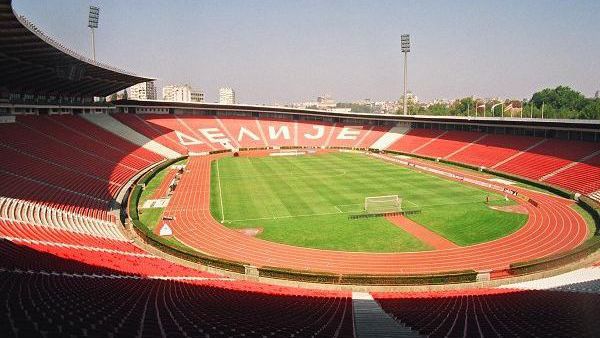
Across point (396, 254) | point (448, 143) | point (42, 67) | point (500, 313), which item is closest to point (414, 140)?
point (448, 143)

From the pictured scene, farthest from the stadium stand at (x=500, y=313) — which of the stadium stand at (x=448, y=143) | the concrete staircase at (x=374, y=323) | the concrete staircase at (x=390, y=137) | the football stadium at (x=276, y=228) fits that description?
the concrete staircase at (x=390, y=137)

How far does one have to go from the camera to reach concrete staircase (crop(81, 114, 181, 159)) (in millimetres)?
58281

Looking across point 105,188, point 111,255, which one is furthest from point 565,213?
point 105,188

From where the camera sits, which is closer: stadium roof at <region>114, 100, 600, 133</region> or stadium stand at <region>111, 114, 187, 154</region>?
stadium roof at <region>114, 100, 600, 133</region>

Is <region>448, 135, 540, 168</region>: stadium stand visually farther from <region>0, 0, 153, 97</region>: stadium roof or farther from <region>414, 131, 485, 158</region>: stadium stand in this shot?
<region>0, 0, 153, 97</region>: stadium roof

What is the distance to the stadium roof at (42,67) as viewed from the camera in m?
25.1

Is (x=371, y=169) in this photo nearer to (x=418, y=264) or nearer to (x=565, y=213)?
(x=565, y=213)

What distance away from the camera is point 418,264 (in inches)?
910

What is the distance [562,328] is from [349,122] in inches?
3023

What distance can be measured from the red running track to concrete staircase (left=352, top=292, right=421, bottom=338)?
617 centimetres

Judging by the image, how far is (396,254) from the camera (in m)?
24.3

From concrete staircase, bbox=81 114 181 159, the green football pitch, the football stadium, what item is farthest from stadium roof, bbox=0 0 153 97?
the green football pitch

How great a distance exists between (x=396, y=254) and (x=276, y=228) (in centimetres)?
872

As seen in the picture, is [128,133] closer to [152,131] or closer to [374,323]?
[152,131]
